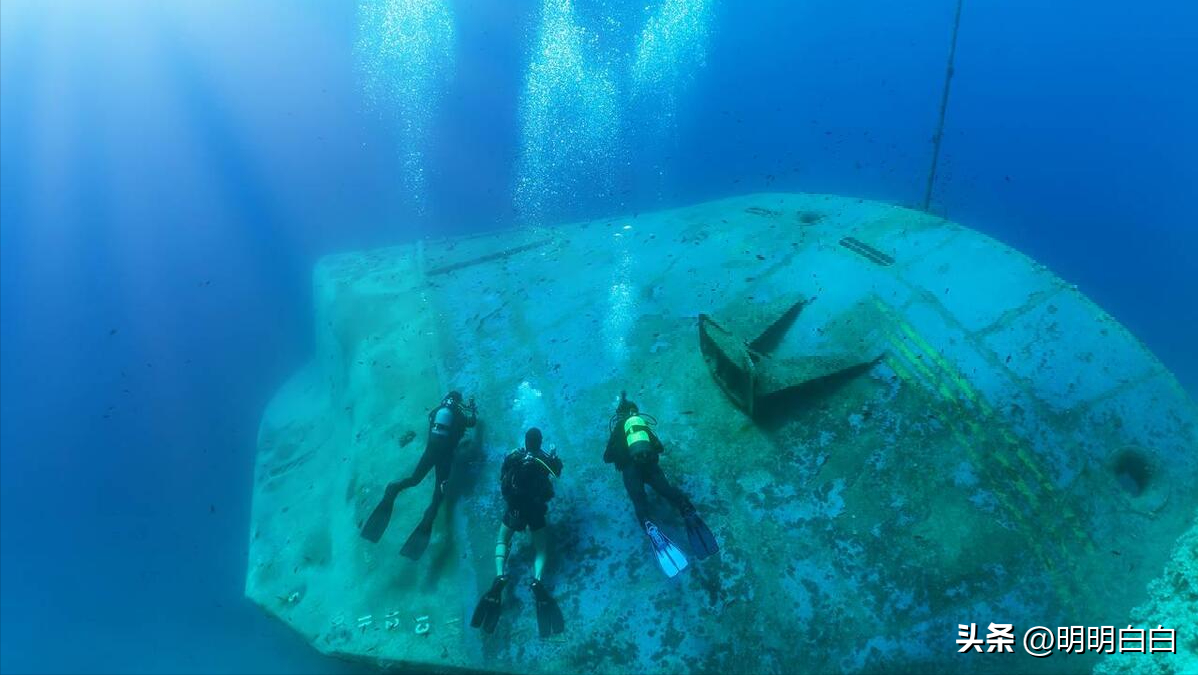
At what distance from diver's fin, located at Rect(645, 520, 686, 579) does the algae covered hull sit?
0.25 metres

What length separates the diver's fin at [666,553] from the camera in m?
4.26

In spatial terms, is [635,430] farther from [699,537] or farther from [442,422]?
[442,422]

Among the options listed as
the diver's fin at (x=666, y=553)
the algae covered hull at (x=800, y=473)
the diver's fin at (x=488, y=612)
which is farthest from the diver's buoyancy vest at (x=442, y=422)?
the diver's fin at (x=666, y=553)

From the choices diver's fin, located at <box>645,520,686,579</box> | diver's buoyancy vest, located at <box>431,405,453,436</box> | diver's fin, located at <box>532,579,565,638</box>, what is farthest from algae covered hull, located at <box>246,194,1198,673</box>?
diver's buoyancy vest, located at <box>431,405,453,436</box>

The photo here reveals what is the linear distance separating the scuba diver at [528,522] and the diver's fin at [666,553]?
35.3 inches

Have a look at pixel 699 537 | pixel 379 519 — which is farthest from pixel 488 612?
pixel 379 519

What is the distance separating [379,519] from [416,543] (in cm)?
68

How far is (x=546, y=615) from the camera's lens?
440 centimetres

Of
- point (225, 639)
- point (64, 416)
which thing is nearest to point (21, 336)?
point (64, 416)

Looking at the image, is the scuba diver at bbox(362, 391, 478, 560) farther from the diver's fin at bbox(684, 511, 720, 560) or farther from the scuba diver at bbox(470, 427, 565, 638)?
the diver's fin at bbox(684, 511, 720, 560)

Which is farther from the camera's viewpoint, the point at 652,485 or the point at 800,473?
the point at 800,473

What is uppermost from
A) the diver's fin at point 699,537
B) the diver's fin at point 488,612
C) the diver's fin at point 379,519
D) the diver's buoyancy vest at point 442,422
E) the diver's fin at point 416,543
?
the diver's buoyancy vest at point 442,422

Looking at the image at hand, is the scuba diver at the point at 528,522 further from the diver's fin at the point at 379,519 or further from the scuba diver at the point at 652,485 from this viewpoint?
the diver's fin at the point at 379,519

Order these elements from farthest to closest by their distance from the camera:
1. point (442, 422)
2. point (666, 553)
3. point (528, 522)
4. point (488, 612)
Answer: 1. point (442, 422)
2. point (528, 522)
3. point (488, 612)
4. point (666, 553)
